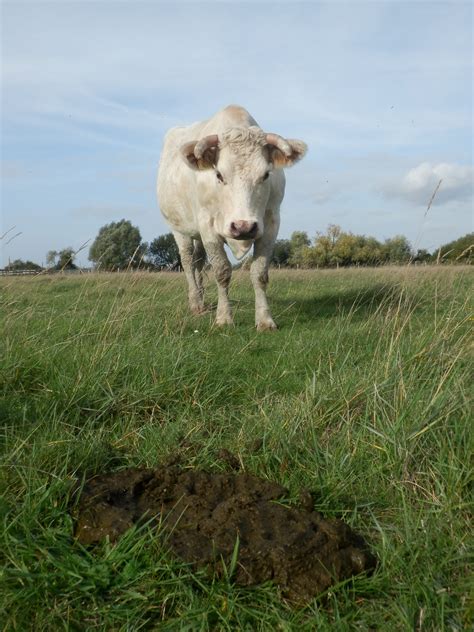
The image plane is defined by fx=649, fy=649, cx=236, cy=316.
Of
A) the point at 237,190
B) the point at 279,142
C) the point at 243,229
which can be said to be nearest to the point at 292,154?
the point at 279,142

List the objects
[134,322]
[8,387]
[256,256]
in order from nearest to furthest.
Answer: [8,387]
[134,322]
[256,256]

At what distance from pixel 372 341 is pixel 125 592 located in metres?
3.48

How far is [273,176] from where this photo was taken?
7.70 metres

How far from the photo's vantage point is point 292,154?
754 centimetres

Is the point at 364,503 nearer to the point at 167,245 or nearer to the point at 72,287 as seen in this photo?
the point at 72,287

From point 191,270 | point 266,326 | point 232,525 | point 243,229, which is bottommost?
point 232,525

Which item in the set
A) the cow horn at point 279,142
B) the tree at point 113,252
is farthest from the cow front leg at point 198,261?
the cow horn at point 279,142

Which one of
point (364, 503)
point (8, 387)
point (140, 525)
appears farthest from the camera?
point (8, 387)

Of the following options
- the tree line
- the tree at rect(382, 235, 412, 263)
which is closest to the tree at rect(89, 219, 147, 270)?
the tree line

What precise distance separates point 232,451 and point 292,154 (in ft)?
16.4

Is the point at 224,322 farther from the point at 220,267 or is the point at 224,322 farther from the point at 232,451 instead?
the point at 232,451

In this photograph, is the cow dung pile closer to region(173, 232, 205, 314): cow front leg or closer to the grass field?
the grass field

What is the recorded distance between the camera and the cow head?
6.86 meters

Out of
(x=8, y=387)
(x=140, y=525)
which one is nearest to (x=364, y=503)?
(x=140, y=525)
